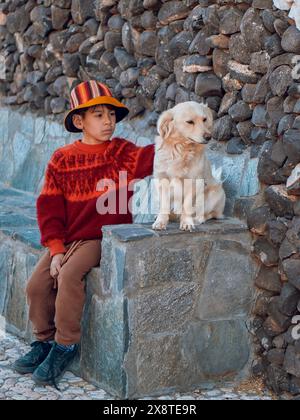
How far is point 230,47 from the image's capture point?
4.71 m

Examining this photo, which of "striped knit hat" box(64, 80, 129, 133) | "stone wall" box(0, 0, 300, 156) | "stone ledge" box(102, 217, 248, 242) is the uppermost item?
"stone wall" box(0, 0, 300, 156)

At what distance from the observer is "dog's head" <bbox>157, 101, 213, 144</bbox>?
4.11 meters

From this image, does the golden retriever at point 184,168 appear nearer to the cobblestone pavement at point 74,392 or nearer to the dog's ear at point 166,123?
the dog's ear at point 166,123

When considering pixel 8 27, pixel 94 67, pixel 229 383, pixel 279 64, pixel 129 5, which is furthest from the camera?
pixel 8 27

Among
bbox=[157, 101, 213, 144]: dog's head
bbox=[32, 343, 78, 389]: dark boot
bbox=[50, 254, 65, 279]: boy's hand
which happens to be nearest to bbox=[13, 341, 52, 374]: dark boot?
bbox=[32, 343, 78, 389]: dark boot

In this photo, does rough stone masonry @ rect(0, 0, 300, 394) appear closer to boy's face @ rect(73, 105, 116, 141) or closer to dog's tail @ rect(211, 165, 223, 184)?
dog's tail @ rect(211, 165, 223, 184)

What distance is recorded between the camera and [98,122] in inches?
178

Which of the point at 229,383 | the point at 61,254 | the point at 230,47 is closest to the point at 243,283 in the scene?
the point at 229,383

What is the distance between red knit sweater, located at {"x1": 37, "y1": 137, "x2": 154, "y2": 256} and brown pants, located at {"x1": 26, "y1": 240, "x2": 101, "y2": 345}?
75 millimetres

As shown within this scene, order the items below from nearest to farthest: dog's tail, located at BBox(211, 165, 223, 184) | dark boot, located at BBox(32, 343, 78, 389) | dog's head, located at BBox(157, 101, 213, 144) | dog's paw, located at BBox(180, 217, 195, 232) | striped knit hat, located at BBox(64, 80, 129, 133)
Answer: dog's head, located at BBox(157, 101, 213, 144) < dog's paw, located at BBox(180, 217, 195, 232) < dark boot, located at BBox(32, 343, 78, 389) < striped knit hat, located at BBox(64, 80, 129, 133) < dog's tail, located at BBox(211, 165, 223, 184)

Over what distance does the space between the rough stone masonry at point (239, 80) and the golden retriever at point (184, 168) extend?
27 cm

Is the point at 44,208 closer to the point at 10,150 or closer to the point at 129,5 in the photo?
the point at 129,5

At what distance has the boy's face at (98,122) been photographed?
452cm

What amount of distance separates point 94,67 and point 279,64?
248 centimetres
